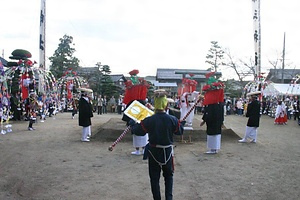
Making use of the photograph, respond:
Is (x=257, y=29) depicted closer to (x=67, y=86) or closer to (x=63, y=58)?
(x=67, y=86)

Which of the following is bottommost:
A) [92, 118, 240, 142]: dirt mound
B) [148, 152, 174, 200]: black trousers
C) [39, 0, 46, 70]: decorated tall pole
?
[92, 118, 240, 142]: dirt mound

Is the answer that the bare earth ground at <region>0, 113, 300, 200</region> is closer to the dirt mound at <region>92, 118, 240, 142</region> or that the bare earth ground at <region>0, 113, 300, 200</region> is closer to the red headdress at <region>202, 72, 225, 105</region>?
the dirt mound at <region>92, 118, 240, 142</region>

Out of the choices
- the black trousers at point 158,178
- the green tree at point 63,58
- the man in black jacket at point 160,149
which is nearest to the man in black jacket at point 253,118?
the man in black jacket at point 160,149

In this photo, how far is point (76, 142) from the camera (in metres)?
10.1

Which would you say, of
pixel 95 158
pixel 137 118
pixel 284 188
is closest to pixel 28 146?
pixel 95 158

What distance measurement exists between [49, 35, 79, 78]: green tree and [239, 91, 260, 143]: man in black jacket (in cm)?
2253

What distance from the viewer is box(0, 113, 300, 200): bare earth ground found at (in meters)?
5.12

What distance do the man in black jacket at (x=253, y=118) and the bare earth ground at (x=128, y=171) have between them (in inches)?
20.4

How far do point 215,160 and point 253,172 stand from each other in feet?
4.24

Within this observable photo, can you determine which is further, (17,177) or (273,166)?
(273,166)

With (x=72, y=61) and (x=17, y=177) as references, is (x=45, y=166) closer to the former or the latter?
(x=17, y=177)

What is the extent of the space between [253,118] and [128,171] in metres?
5.73

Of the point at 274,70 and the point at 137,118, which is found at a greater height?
the point at 274,70

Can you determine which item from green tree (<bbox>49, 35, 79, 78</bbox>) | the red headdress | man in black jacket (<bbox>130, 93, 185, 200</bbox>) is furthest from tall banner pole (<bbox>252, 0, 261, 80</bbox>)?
green tree (<bbox>49, 35, 79, 78</bbox>)
